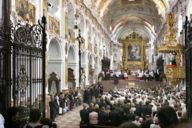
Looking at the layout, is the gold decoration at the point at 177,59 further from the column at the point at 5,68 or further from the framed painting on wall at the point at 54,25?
the column at the point at 5,68

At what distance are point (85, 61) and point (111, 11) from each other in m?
17.1

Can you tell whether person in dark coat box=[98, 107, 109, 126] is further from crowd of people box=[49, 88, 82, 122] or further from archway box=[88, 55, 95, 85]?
archway box=[88, 55, 95, 85]

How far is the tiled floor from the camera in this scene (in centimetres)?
1409

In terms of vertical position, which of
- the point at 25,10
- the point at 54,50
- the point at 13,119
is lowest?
the point at 13,119

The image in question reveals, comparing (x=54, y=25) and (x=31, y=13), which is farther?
(x=54, y=25)

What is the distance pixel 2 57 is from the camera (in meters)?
8.93

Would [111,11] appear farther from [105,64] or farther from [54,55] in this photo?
[54,55]

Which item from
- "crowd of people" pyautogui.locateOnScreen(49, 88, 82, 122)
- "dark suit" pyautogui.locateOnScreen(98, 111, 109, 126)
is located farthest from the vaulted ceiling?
"dark suit" pyautogui.locateOnScreen(98, 111, 109, 126)

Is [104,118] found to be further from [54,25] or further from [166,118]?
[54,25]

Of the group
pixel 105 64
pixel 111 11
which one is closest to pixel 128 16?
pixel 111 11

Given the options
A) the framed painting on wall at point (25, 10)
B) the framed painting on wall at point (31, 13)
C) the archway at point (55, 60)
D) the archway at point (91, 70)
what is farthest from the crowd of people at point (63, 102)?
the archway at point (91, 70)

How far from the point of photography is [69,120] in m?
15.6

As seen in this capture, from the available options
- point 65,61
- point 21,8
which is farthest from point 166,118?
point 65,61

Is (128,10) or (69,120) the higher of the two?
(128,10)
